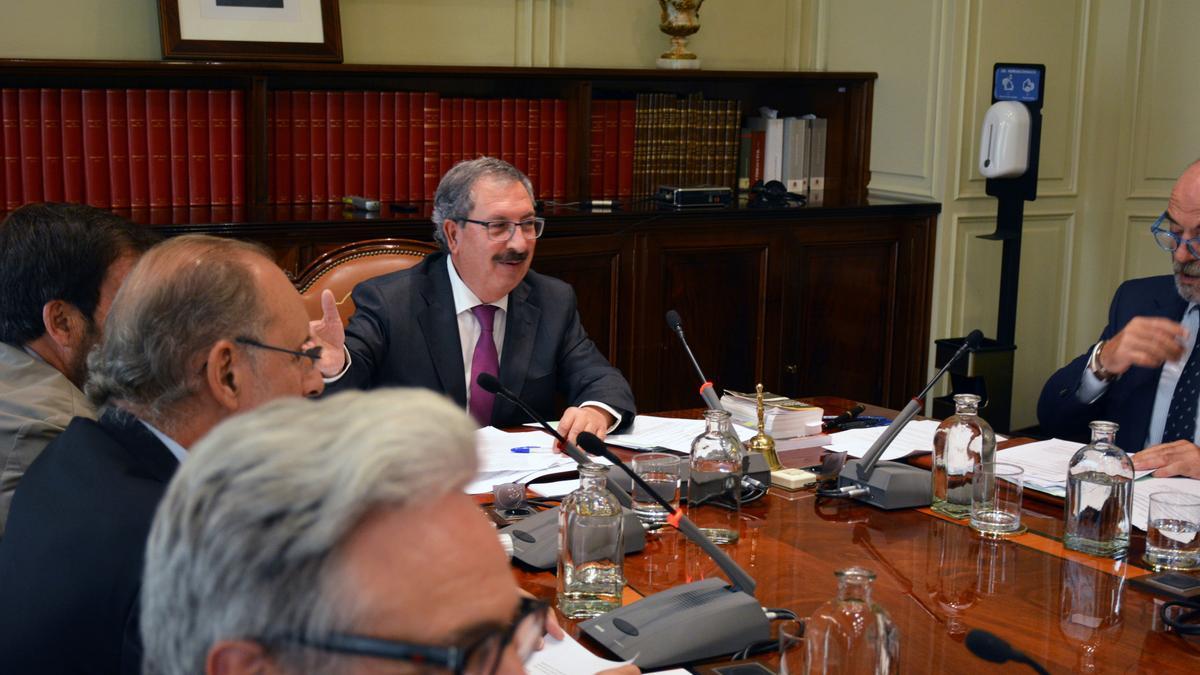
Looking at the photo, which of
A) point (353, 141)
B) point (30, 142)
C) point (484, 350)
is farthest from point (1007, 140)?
point (30, 142)

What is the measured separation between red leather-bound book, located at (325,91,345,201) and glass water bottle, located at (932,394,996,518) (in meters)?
2.40

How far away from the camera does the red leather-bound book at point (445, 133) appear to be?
4.09 m

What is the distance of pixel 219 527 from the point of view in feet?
2.46

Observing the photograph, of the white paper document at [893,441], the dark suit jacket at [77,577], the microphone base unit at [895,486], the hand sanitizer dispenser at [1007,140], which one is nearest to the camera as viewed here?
the dark suit jacket at [77,577]

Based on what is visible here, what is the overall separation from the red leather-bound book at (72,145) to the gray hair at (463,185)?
1271mm

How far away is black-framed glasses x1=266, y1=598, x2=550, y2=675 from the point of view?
29.0 inches

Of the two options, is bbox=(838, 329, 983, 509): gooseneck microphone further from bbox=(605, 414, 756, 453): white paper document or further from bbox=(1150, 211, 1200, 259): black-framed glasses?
bbox=(1150, 211, 1200, 259): black-framed glasses

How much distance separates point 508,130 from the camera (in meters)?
4.21

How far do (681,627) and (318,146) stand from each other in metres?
2.76

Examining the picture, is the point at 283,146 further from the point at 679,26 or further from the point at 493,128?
the point at 679,26

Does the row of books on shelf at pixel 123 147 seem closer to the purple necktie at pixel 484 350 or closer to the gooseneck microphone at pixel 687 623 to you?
the purple necktie at pixel 484 350

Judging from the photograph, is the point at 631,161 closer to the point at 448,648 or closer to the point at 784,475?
the point at 784,475

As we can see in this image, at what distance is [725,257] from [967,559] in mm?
2478

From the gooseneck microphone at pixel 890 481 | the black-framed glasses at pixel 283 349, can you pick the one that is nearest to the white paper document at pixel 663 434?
the gooseneck microphone at pixel 890 481
